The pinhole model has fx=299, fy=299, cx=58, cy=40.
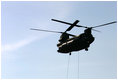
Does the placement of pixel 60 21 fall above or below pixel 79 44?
above

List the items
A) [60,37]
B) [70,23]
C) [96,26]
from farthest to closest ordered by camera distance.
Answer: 1. [60,37]
2. [70,23]
3. [96,26]

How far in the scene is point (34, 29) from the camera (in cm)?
4947

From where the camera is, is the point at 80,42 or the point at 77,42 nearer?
the point at 80,42

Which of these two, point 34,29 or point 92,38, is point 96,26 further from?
point 34,29

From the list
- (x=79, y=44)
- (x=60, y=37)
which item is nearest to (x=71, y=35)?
(x=60, y=37)

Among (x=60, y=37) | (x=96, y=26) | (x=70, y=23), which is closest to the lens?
(x=96, y=26)

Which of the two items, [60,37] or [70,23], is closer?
[70,23]

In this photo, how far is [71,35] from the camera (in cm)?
5062

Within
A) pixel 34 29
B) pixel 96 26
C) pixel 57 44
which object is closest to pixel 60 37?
pixel 57 44

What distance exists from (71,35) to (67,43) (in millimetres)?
3280

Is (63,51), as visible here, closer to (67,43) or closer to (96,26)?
(67,43)

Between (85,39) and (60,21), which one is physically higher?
(60,21)

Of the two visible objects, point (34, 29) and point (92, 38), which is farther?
point (34, 29)

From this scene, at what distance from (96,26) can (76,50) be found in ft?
16.0
